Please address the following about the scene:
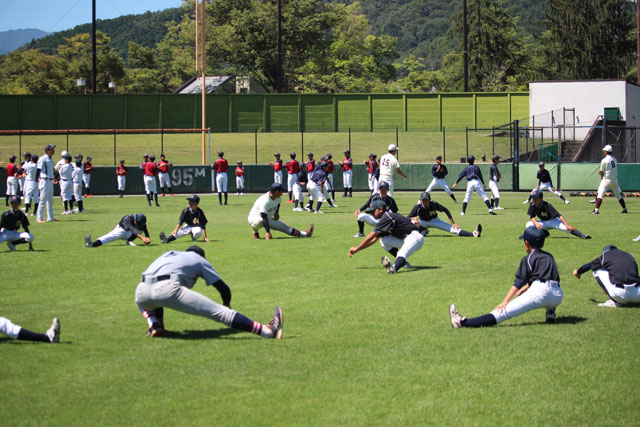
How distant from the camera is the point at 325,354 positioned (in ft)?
24.9

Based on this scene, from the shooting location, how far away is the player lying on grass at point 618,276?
9641 mm

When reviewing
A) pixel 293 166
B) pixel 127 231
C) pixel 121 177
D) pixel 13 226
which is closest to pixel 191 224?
pixel 127 231

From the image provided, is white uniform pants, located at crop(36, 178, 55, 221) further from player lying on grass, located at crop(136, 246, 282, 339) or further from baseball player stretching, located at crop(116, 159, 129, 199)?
player lying on grass, located at crop(136, 246, 282, 339)

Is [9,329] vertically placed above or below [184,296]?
below

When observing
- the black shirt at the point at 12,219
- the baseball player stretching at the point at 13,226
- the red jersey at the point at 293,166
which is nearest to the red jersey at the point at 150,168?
the red jersey at the point at 293,166

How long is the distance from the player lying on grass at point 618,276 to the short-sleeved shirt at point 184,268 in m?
5.23

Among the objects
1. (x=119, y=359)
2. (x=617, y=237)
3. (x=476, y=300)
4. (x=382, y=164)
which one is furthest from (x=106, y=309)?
(x=382, y=164)

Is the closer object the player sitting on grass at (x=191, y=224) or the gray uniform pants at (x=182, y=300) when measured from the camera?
the gray uniform pants at (x=182, y=300)

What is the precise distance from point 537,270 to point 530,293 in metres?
0.29

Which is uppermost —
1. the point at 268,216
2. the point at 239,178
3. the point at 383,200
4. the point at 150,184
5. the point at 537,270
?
the point at 239,178

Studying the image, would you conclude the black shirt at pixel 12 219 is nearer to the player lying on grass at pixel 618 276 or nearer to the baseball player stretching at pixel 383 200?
the baseball player stretching at pixel 383 200

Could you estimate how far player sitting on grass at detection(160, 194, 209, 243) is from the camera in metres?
17.1

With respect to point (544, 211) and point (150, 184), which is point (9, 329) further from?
Answer: point (150, 184)

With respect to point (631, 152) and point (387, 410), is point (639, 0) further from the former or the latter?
point (387, 410)
